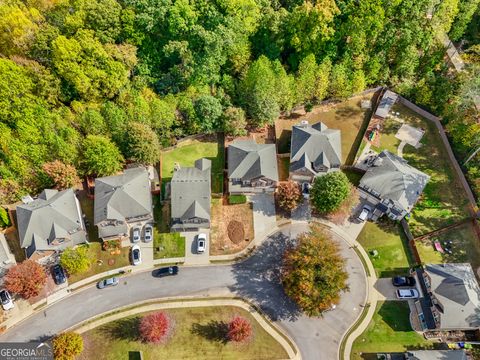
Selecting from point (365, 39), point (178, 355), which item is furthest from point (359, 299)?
point (365, 39)

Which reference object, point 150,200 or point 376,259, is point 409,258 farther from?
point 150,200

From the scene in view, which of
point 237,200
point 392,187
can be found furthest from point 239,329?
point 392,187

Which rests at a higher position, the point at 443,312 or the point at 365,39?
the point at 365,39

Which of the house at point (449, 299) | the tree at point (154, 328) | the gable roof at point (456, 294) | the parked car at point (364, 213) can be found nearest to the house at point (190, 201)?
the tree at point (154, 328)

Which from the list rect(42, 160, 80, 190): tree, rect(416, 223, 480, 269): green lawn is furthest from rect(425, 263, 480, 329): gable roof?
rect(42, 160, 80, 190): tree

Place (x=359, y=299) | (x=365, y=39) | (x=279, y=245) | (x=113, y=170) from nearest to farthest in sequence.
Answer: (x=359, y=299)
(x=279, y=245)
(x=113, y=170)
(x=365, y=39)

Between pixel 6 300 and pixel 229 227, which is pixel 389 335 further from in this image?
pixel 6 300
